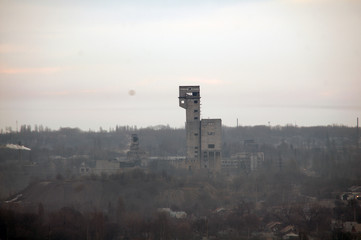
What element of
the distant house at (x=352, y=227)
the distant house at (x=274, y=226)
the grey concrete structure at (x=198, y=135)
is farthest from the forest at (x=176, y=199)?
the grey concrete structure at (x=198, y=135)

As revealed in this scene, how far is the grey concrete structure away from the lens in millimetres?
57688

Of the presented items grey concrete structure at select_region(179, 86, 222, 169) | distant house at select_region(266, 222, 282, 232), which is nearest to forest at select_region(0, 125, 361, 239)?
distant house at select_region(266, 222, 282, 232)

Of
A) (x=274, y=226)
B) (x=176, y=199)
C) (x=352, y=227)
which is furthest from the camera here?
(x=176, y=199)

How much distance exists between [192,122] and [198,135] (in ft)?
3.28

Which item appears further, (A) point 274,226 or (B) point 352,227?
(A) point 274,226

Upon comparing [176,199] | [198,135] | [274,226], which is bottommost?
[274,226]

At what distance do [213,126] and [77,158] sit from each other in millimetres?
14314

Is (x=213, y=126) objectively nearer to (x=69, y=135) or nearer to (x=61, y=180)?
(x=61, y=180)

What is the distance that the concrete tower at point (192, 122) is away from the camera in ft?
191

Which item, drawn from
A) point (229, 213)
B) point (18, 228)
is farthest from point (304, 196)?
point (18, 228)

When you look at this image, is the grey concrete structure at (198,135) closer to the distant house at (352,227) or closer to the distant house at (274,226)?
the distant house at (274,226)

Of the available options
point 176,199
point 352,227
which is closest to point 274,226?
point 352,227

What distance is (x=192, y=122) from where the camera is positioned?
58219mm

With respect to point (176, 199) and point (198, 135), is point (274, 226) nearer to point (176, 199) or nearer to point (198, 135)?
point (176, 199)
